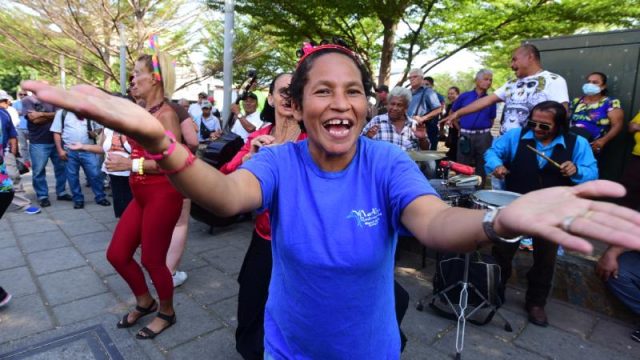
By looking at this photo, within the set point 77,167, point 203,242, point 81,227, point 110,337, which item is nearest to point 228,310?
point 110,337

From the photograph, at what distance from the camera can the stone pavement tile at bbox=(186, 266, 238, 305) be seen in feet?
12.5

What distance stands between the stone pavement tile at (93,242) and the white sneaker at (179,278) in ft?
4.82

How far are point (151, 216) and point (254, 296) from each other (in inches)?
41.3

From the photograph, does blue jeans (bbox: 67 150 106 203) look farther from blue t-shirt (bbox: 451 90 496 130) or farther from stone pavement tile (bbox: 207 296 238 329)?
blue t-shirt (bbox: 451 90 496 130)

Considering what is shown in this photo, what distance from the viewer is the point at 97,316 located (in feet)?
11.0

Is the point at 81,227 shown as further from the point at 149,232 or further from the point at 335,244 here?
the point at 335,244

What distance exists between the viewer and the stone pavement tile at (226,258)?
452cm

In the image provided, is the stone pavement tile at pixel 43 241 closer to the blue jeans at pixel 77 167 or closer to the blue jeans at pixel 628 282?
the blue jeans at pixel 77 167

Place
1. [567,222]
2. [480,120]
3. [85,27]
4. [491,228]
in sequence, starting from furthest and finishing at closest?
[85,27]
[480,120]
[491,228]
[567,222]

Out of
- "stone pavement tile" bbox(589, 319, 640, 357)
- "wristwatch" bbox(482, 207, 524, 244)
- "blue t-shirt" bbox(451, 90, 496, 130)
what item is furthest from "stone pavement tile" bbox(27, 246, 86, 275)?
"blue t-shirt" bbox(451, 90, 496, 130)

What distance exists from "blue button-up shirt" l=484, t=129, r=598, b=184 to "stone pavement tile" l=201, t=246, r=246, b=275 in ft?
9.84

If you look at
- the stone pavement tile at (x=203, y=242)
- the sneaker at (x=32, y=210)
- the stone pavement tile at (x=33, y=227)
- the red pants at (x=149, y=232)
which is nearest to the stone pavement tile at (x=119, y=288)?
the red pants at (x=149, y=232)

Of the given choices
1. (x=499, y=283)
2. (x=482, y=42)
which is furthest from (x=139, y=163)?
(x=482, y=42)

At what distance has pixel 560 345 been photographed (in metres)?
3.12
